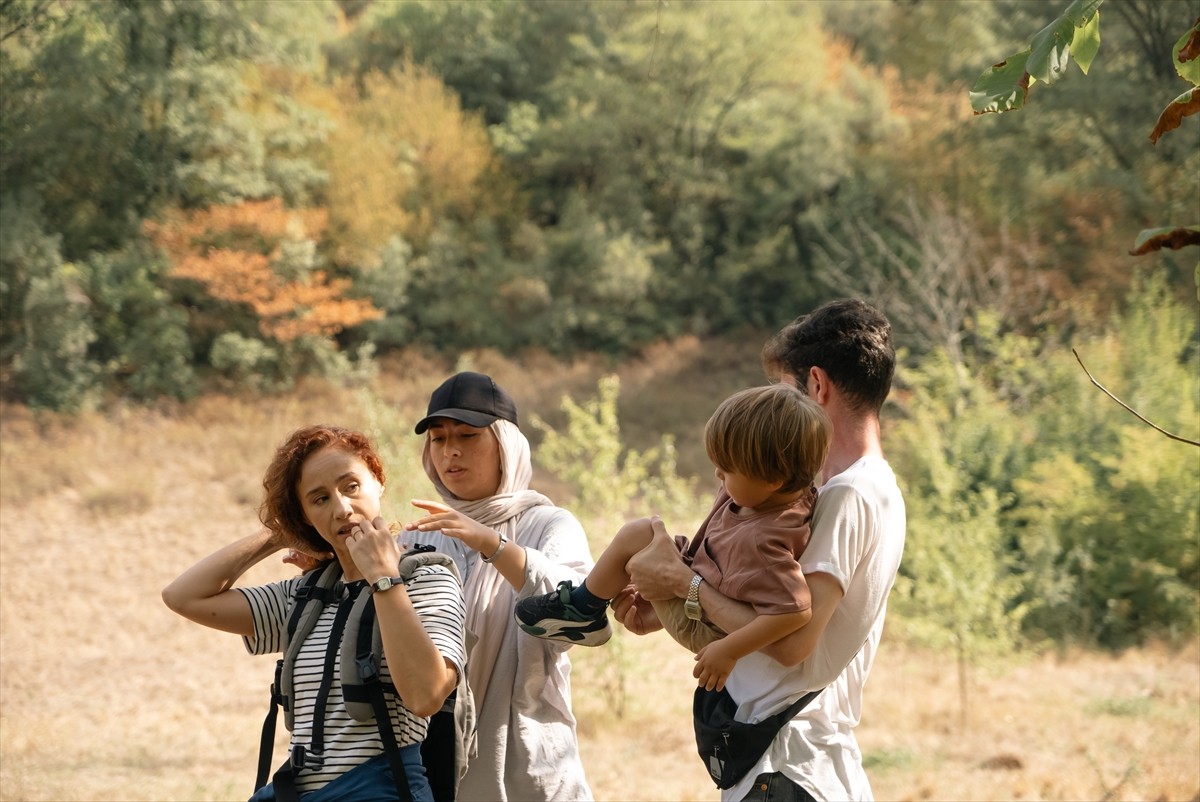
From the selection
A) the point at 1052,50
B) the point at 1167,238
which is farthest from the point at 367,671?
the point at 1052,50

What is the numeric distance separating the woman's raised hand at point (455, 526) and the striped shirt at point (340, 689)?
10 centimetres

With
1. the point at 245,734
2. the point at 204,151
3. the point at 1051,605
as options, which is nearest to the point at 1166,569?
the point at 1051,605

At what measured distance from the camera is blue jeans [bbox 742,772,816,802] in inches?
72.3

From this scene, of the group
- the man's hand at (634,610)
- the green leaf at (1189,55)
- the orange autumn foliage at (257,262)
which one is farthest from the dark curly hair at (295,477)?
the orange autumn foliage at (257,262)

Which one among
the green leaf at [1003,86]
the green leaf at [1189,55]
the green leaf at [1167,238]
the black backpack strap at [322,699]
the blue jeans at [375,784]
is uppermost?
the green leaf at [1003,86]

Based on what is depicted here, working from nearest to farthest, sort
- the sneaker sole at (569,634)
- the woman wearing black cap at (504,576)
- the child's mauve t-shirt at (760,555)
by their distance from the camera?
the child's mauve t-shirt at (760,555)
the sneaker sole at (569,634)
the woman wearing black cap at (504,576)

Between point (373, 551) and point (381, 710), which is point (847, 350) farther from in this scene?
point (381, 710)

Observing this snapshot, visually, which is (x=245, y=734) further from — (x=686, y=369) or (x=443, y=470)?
(x=686, y=369)

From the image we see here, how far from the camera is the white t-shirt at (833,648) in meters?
1.85

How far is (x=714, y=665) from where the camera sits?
180cm

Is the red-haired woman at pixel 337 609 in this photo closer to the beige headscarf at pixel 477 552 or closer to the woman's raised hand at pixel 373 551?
the woman's raised hand at pixel 373 551

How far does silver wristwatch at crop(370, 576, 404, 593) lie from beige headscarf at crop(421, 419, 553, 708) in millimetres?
560

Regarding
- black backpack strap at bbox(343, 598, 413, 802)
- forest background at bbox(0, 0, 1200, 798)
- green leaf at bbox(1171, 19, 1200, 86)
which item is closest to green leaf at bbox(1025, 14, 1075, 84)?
green leaf at bbox(1171, 19, 1200, 86)

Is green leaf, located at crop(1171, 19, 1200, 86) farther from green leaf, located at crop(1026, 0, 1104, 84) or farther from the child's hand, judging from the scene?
the child's hand
